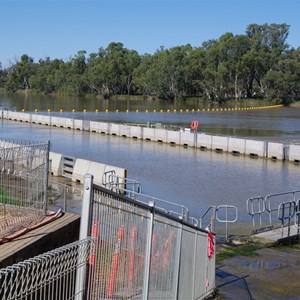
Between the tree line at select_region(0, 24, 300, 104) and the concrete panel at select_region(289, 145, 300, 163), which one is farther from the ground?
the tree line at select_region(0, 24, 300, 104)

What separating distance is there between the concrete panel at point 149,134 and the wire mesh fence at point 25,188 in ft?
129

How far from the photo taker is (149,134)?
52031 millimetres

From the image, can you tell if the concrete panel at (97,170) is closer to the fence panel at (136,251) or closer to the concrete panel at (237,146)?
the fence panel at (136,251)

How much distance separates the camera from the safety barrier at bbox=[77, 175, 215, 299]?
→ 538 centimetres

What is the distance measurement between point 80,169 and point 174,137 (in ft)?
78.3

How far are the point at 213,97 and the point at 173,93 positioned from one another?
41.0ft

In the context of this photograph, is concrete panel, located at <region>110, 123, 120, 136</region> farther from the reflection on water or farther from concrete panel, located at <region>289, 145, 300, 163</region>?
concrete panel, located at <region>289, 145, 300, 163</region>

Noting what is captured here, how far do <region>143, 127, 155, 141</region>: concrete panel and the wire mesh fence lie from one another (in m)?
39.2

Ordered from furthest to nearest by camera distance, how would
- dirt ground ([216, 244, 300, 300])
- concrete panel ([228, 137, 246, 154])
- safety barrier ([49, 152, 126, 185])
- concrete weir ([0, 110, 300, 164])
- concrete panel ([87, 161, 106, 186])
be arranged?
concrete panel ([228, 137, 246, 154]) → concrete weir ([0, 110, 300, 164]) → safety barrier ([49, 152, 126, 185]) → concrete panel ([87, 161, 106, 186]) → dirt ground ([216, 244, 300, 300])

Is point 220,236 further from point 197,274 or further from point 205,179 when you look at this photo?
point 205,179

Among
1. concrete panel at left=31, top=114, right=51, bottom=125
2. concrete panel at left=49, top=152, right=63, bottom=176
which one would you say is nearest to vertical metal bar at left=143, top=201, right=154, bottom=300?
concrete panel at left=49, top=152, right=63, bottom=176

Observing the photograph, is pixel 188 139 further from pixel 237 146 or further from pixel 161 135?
pixel 237 146

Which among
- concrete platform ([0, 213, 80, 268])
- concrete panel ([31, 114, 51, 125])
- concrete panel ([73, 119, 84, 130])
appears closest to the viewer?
concrete platform ([0, 213, 80, 268])

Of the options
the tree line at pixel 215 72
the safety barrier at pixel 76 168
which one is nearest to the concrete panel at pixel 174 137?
the safety barrier at pixel 76 168
